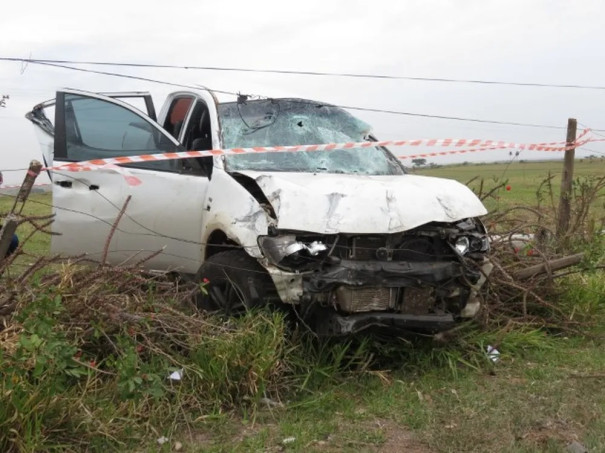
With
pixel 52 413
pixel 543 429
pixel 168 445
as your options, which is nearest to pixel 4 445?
pixel 52 413

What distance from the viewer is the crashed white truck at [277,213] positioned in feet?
13.5

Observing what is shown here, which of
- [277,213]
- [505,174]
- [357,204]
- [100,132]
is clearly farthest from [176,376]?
[505,174]

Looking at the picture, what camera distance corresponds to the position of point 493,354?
4.94m

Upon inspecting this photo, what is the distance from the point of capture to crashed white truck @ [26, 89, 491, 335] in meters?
4.10

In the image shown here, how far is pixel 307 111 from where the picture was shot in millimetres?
5895

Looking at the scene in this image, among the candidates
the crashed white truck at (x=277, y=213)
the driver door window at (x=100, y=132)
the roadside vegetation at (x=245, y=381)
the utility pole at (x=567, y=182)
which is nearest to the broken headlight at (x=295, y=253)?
the crashed white truck at (x=277, y=213)

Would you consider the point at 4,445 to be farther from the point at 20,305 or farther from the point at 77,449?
the point at 20,305

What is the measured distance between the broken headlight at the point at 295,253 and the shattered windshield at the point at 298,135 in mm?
1038

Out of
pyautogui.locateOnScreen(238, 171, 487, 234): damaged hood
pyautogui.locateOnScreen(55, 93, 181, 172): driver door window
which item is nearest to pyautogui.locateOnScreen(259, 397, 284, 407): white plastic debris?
pyautogui.locateOnScreen(238, 171, 487, 234): damaged hood

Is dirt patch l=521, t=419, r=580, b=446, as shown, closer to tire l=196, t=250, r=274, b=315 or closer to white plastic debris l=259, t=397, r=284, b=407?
white plastic debris l=259, t=397, r=284, b=407

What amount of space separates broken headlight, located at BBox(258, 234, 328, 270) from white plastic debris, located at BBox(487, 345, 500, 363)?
5.61ft

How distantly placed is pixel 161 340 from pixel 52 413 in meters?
0.97

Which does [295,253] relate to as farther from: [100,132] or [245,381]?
[100,132]

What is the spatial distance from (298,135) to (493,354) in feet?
7.79
